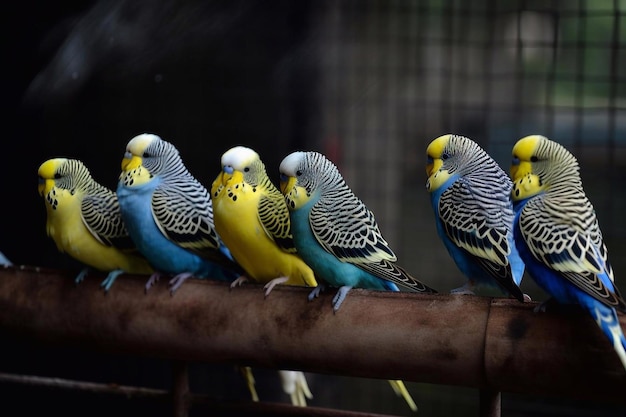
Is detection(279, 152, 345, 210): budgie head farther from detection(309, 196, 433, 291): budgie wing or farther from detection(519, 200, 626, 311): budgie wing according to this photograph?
detection(519, 200, 626, 311): budgie wing

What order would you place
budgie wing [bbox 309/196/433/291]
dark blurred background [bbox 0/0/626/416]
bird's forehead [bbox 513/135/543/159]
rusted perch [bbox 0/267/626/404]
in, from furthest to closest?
1. dark blurred background [bbox 0/0/626/416]
2. budgie wing [bbox 309/196/433/291]
3. bird's forehead [bbox 513/135/543/159]
4. rusted perch [bbox 0/267/626/404]

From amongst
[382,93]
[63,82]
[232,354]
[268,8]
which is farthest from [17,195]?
[382,93]

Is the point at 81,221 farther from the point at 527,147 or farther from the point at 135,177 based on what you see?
the point at 527,147

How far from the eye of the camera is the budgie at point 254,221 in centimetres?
104

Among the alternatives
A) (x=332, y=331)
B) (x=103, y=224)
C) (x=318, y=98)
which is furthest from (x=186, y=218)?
(x=318, y=98)

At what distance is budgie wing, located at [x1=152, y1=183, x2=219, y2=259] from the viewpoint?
3.72 ft

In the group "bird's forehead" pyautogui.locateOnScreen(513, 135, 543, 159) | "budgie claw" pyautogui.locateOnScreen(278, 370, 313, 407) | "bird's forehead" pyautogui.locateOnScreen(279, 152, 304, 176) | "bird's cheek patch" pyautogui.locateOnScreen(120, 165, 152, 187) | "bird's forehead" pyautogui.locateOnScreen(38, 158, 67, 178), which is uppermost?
"bird's forehead" pyautogui.locateOnScreen(513, 135, 543, 159)

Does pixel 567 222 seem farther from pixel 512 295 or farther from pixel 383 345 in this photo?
pixel 383 345

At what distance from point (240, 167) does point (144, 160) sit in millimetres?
181

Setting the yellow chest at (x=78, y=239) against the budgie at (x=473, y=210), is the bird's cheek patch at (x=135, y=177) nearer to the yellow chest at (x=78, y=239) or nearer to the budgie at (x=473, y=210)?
the yellow chest at (x=78, y=239)

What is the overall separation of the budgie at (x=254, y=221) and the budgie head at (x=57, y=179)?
0.25 m

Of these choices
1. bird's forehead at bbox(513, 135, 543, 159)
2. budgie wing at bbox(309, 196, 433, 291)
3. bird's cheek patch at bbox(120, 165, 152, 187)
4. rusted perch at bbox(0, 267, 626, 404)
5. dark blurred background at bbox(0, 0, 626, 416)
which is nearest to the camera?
rusted perch at bbox(0, 267, 626, 404)

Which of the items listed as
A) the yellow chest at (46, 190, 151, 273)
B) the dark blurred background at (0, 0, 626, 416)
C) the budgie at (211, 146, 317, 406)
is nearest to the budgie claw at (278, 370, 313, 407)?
the budgie at (211, 146, 317, 406)

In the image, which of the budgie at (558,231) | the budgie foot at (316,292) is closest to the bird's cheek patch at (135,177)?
the budgie foot at (316,292)
